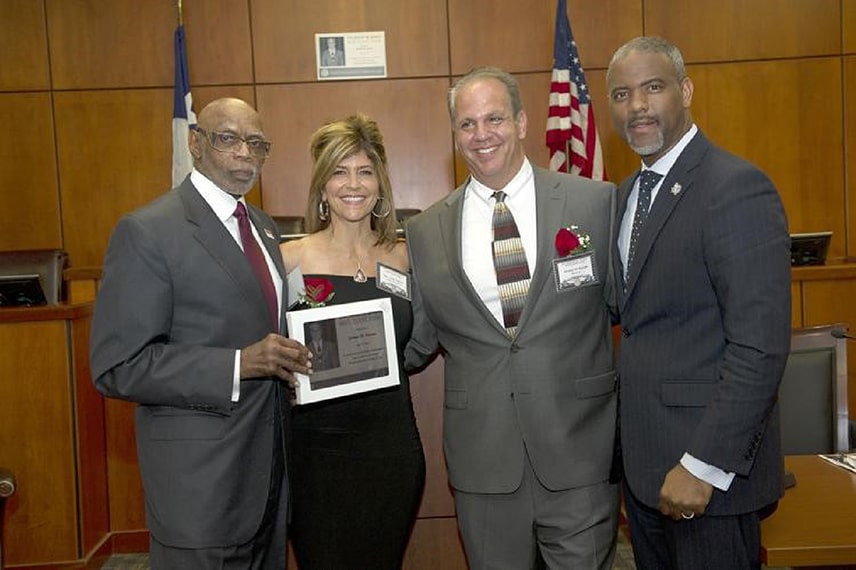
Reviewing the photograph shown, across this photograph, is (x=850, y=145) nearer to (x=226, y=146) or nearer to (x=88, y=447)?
(x=226, y=146)

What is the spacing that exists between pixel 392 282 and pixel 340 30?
4111 mm

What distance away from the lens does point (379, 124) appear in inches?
249

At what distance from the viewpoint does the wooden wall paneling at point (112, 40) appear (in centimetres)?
620

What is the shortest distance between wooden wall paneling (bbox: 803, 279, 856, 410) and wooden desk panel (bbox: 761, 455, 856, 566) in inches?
99.8

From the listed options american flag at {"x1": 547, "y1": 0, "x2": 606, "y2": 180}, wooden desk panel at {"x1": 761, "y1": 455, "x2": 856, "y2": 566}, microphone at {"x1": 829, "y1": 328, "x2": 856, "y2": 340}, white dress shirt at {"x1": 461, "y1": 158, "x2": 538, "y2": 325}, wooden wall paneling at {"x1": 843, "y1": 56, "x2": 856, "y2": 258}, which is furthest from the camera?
wooden wall paneling at {"x1": 843, "y1": 56, "x2": 856, "y2": 258}

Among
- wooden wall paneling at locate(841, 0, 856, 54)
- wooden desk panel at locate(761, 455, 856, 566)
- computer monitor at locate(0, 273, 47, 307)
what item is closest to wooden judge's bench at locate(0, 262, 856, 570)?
computer monitor at locate(0, 273, 47, 307)

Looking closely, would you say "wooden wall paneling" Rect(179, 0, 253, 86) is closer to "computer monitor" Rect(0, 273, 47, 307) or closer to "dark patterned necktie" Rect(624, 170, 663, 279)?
"computer monitor" Rect(0, 273, 47, 307)

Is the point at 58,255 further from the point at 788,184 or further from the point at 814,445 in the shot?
the point at 788,184

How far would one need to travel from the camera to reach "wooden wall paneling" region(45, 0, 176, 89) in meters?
6.20

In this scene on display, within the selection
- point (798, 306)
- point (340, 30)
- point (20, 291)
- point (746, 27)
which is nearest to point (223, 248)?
point (20, 291)

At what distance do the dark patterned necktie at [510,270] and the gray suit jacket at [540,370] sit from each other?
4 cm

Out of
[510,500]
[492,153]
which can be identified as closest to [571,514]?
[510,500]

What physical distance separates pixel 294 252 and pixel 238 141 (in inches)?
21.8

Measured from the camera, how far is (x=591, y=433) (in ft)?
7.61
